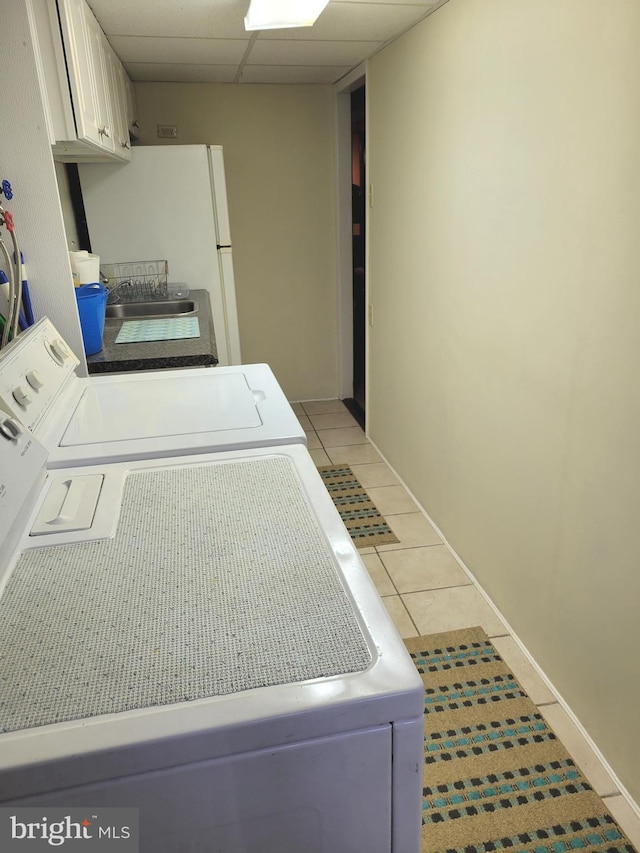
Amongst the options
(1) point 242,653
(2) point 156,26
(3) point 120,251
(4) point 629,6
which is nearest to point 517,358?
(4) point 629,6

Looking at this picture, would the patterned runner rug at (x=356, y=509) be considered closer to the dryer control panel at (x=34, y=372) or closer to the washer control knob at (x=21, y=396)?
the dryer control panel at (x=34, y=372)

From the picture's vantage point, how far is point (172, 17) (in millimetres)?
2312

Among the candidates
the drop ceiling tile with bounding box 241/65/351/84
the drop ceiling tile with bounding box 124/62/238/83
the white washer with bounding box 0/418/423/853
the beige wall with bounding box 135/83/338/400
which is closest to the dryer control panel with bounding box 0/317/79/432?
the white washer with bounding box 0/418/423/853

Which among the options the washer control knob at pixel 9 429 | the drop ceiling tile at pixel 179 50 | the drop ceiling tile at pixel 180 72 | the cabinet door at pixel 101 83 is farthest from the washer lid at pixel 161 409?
the drop ceiling tile at pixel 180 72

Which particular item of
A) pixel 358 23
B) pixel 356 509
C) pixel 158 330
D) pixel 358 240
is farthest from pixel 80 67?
pixel 358 240

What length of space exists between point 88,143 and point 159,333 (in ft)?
2.58

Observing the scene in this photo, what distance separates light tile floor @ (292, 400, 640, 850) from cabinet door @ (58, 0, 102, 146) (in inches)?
74.4

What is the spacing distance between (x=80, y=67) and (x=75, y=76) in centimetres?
13

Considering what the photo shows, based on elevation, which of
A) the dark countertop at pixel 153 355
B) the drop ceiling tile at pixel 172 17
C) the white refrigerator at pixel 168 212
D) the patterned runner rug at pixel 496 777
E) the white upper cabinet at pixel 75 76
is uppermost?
the drop ceiling tile at pixel 172 17

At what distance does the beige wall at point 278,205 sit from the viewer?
3811 mm

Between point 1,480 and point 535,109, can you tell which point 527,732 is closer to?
point 1,480

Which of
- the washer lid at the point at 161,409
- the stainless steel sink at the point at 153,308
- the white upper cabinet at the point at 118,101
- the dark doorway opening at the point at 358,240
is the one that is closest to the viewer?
the washer lid at the point at 161,409

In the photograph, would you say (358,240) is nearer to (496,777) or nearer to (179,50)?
(179,50)

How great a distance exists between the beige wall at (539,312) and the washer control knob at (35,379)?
137 centimetres
